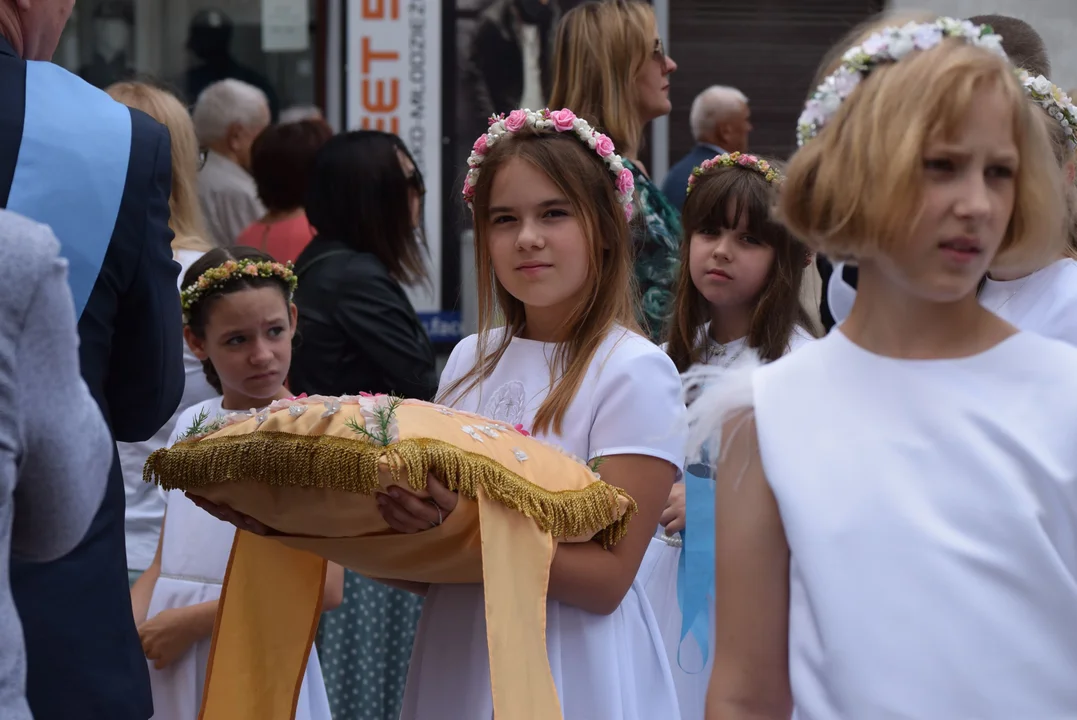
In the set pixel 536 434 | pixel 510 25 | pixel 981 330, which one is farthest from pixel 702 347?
pixel 510 25

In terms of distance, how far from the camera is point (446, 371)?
10.7 ft

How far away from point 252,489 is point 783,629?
1.03 metres

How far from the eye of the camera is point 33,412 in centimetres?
185

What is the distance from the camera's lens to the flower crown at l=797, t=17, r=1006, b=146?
1.85 meters

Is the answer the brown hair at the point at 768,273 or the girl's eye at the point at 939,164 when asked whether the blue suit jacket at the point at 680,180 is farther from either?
the girl's eye at the point at 939,164

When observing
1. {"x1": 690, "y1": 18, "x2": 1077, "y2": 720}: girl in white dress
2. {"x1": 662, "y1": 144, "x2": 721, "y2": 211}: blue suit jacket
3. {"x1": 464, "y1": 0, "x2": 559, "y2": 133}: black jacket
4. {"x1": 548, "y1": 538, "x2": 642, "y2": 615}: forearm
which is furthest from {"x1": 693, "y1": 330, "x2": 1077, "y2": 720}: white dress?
{"x1": 464, "y1": 0, "x2": 559, "y2": 133}: black jacket

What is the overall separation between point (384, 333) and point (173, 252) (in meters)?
0.71

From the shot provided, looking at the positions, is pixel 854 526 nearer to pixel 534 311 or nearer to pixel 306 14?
pixel 534 311

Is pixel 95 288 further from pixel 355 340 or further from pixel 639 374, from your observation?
pixel 355 340

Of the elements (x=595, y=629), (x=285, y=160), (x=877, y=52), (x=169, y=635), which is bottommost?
(x=169, y=635)

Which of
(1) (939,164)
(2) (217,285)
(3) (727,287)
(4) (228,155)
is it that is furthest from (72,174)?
A: (4) (228,155)

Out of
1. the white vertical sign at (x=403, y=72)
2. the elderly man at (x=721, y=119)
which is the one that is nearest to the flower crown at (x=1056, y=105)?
the elderly man at (x=721, y=119)

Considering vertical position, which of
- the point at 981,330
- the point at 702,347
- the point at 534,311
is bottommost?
the point at 702,347

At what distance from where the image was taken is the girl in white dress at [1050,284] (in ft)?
9.22
